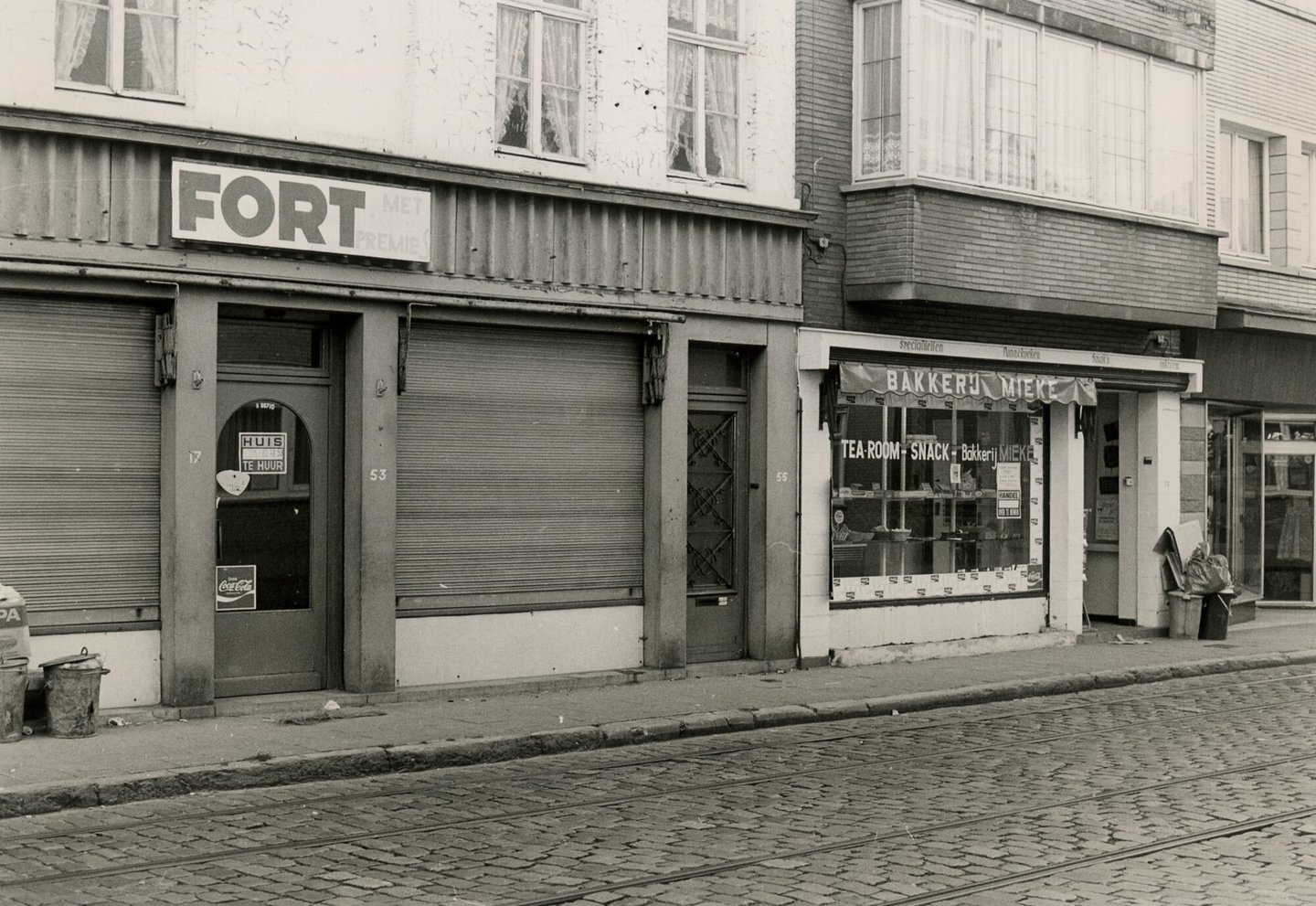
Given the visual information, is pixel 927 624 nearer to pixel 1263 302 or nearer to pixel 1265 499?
pixel 1263 302

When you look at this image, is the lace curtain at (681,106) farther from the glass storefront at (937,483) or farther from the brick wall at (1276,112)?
the brick wall at (1276,112)

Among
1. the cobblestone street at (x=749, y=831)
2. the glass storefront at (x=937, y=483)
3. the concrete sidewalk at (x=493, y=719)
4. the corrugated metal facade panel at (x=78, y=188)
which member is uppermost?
the corrugated metal facade panel at (x=78, y=188)

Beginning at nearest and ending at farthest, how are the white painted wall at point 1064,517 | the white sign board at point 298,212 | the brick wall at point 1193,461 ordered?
the white sign board at point 298,212, the white painted wall at point 1064,517, the brick wall at point 1193,461

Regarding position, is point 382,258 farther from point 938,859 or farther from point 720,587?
point 938,859

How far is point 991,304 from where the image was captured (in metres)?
16.6

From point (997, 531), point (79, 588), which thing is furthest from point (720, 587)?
point (79, 588)

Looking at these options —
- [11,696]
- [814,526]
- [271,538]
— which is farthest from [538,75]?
[11,696]

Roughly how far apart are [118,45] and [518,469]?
4.91 metres

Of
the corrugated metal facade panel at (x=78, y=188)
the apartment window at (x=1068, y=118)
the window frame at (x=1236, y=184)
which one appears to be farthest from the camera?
the window frame at (x=1236, y=184)

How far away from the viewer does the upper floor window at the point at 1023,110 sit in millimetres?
16344

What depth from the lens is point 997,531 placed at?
1817 cm

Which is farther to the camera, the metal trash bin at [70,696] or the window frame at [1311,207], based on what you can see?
the window frame at [1311,207]

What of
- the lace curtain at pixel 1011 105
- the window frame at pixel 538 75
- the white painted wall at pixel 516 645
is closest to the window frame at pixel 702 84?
the window frame at pixel 538 75

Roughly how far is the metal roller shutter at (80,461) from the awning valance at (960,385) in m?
7.07
